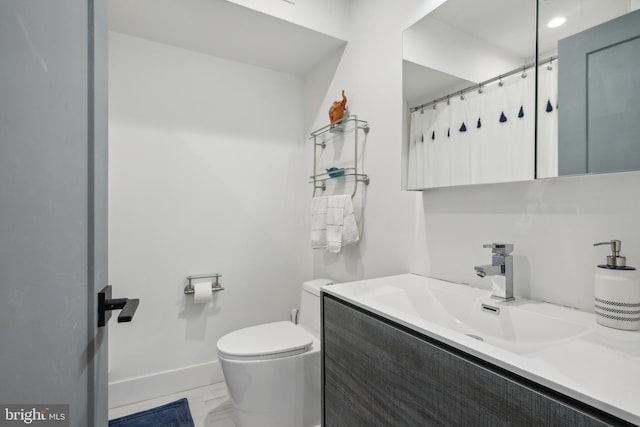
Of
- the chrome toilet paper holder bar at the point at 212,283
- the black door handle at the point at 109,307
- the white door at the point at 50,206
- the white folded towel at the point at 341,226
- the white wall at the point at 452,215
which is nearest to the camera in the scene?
the white door at the point at 50,206

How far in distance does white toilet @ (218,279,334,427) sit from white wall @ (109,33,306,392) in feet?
1.92

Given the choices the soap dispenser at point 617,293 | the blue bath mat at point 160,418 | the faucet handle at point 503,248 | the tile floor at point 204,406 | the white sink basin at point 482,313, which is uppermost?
the faucet handle at point 503,248

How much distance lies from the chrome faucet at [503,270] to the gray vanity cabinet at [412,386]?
1.27 feet

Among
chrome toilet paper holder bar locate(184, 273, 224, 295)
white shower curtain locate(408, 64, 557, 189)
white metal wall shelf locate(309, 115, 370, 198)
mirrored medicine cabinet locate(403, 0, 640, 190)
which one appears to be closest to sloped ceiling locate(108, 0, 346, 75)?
white metal wall shelf locate(309, 115, 370, 198)

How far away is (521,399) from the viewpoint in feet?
1.80

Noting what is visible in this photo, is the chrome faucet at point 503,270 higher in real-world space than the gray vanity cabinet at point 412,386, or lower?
higher

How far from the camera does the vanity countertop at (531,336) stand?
50 cm

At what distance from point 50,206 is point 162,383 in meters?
1.81

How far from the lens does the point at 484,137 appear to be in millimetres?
1141

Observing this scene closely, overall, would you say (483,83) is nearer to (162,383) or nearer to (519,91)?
(519,91)

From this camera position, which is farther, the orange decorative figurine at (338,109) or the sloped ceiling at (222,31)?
the orange decorative figurine at (338,109)

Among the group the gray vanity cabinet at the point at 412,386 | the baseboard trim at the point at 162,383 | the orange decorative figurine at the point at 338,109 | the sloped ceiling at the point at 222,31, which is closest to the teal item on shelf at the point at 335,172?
the orange decorative figurine at the point at 338,109

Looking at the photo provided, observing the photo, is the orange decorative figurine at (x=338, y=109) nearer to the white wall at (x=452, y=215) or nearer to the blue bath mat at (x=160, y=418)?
the white wall at (x=452, y=215)

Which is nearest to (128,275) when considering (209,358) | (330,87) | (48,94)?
(209,358)
